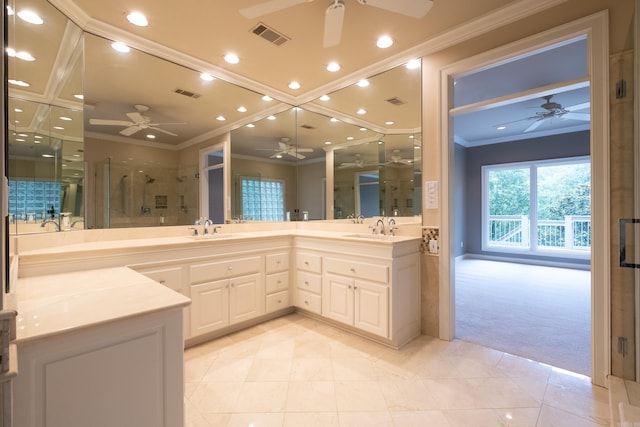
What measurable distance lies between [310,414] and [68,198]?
2310 mm

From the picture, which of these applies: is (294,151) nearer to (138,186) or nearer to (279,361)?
(138,186)

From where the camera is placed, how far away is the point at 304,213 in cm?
413

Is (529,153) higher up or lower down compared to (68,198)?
higher up

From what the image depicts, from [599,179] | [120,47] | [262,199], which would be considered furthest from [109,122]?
[599,179]

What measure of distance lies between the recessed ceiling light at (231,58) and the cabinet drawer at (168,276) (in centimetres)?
204

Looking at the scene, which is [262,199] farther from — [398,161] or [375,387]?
[375,387]

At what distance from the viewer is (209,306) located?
2.64 metres

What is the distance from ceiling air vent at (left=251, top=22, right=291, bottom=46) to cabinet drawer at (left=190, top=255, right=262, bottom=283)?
2.00 m

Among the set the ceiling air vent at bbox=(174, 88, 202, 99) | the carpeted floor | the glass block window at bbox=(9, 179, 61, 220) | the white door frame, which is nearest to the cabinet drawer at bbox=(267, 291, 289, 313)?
the carpeted floor

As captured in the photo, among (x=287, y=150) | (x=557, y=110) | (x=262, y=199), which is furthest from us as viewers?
(x=557, y=110)

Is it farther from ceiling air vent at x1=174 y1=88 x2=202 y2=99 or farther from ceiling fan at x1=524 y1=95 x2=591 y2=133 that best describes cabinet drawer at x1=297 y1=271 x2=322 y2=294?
ceiling fan at x1=524 y1=95 x2=591 y2=133

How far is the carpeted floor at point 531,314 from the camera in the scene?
2.53 meters

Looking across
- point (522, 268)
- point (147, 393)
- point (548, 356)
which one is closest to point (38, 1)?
point (147, 393)

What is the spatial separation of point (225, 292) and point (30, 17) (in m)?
2.36
